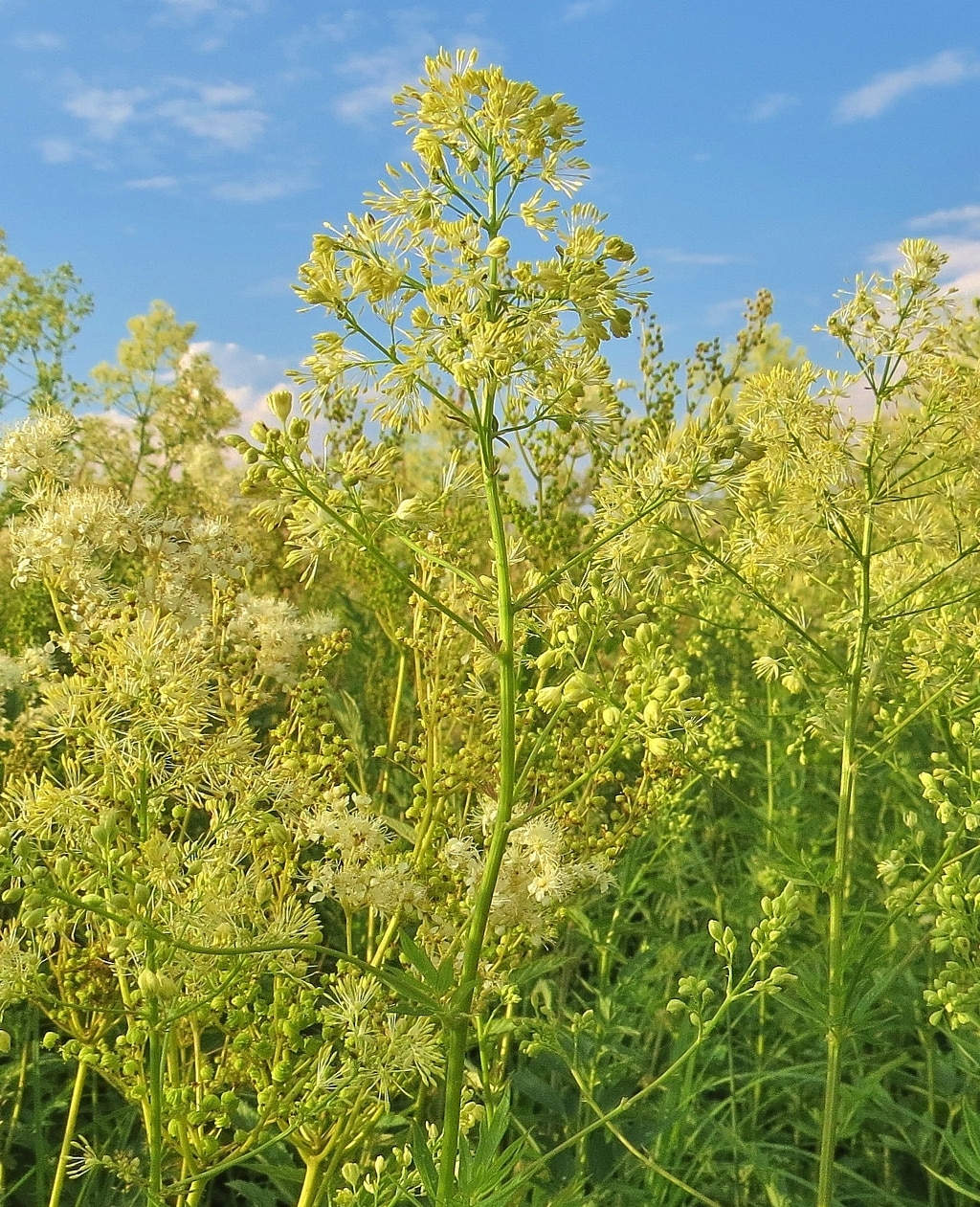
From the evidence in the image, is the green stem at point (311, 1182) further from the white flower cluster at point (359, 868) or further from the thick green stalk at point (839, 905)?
the thick green stalk at point (839, 905)

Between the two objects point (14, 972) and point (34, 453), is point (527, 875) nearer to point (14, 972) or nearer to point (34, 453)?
point (14, 972)

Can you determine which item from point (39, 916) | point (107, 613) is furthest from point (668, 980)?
point (39, 916)

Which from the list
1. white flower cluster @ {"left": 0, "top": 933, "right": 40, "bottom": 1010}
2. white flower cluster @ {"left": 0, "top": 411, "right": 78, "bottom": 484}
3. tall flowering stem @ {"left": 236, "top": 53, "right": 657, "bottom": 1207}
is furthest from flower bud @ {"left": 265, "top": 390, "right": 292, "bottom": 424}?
white flower cluster @ {"left": 0, "top": 411, "right": 78, "bottom": 484}

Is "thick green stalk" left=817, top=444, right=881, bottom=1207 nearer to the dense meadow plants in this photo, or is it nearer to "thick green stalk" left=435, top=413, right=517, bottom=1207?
the dense meadow plants

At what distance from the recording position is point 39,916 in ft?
4.28

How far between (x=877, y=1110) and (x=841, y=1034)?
58.9 inches

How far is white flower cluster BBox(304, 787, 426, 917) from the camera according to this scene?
1701 millimetres

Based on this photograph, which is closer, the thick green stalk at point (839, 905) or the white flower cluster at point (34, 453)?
the thick green stalk at point (839, 905)

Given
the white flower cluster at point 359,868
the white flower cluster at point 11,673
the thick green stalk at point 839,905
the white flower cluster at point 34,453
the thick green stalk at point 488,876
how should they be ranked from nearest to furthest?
the thick green stalk at point 488,876 → the white flower cluster at point 359,868 → the thick green stalk at point 839,905 → the white flower cluster at point 34,453 → the white flower cluster at point 11,673

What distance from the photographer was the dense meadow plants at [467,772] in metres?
1.49

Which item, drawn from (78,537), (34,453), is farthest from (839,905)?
(34,453)

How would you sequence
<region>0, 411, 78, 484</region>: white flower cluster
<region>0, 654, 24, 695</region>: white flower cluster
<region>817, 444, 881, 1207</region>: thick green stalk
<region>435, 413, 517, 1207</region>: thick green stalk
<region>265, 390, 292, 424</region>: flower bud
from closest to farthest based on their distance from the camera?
<region>435, 413, 517, 1207</region>: thick green stalk, <region>265, 390, 292, 424</region>: flower bud, <region>817, 444, 881, 1207</region>: thick green stalk, <region>0, 411, 78, 484</region>: white flower cluster, <region>0, 654, 24, 695</region>: white flower cluster

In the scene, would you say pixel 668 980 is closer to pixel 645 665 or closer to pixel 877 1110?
pixel 877 1110

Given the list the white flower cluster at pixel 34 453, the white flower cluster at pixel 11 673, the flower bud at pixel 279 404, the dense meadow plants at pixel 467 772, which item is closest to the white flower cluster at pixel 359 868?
the dense meadow plants at pixel 467 772
